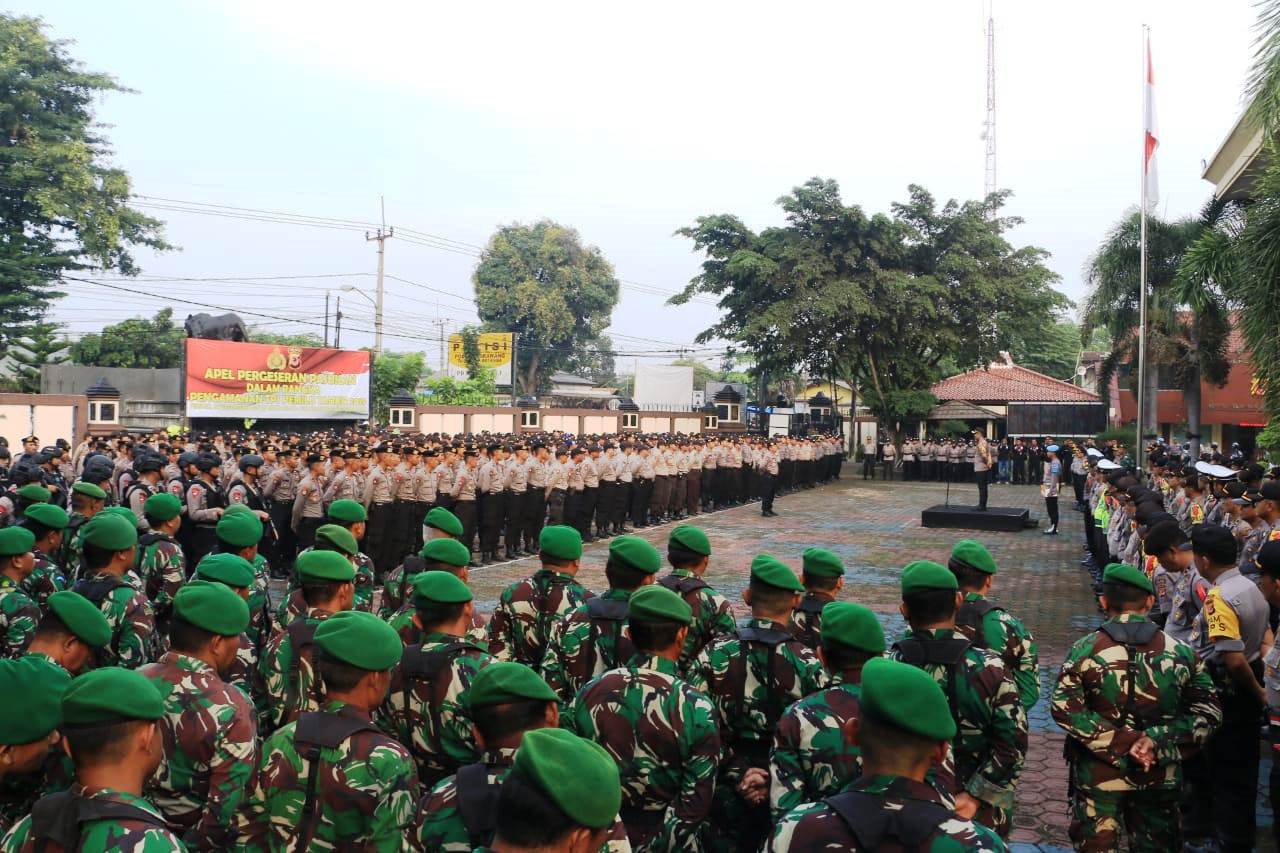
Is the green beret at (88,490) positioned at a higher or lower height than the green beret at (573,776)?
higher

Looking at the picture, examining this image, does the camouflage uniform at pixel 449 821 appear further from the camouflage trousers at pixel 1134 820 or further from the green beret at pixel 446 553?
the camouflage trousers at pixel 1134 820

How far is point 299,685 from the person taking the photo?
4.09m

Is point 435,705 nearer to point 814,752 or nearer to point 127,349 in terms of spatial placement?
point 814,752

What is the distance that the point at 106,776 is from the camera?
7.52 ft

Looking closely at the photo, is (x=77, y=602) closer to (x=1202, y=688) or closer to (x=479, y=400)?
(x=1202, y=688)

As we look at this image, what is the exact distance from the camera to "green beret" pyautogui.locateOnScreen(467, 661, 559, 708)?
2.54m

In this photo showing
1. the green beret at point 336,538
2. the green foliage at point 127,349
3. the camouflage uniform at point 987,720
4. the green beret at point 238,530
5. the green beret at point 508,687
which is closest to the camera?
the green beret at point 508,687

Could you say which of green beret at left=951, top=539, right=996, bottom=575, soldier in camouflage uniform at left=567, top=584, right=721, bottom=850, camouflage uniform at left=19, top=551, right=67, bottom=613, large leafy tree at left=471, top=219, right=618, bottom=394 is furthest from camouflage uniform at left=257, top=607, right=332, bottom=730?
large leafy tree at left=471, top=219, right=618, bottom=394

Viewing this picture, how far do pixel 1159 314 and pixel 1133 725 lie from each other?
20201 millimetres

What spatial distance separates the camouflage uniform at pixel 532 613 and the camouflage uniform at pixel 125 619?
1.66m

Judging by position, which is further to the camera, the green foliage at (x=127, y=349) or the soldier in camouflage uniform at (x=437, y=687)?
the green foliage at (x=127, y=349)

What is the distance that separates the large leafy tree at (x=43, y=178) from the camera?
106ft

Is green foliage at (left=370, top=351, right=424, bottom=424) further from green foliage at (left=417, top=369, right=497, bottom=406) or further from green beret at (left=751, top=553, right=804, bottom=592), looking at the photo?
green beret at (left=751, top=553, right=804, bottom=592)

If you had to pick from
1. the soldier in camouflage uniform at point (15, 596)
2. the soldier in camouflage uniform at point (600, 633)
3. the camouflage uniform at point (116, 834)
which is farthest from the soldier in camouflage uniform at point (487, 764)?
the soldier in camouflage uniform at point (15, 596)
